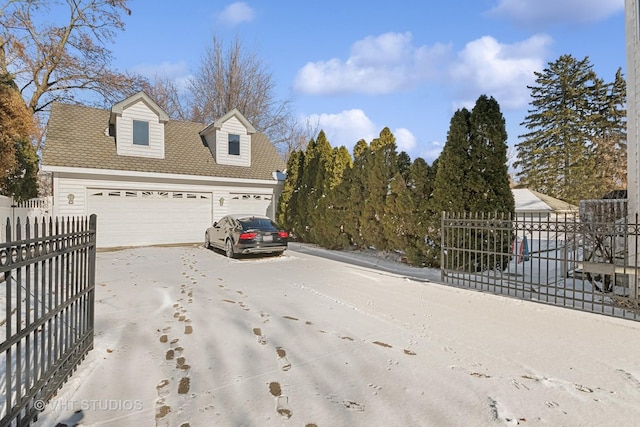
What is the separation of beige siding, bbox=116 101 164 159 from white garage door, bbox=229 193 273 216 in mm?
3424

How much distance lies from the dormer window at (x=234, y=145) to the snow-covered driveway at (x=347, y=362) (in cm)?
1079

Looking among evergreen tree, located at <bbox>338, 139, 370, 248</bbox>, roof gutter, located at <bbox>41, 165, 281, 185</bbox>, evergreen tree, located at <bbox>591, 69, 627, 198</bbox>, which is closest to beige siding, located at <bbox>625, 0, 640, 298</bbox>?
evergreen tree, located at <bbox>338, 139, 370, 248</bbox>

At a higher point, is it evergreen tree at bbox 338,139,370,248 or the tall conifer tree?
the tall conifer tree

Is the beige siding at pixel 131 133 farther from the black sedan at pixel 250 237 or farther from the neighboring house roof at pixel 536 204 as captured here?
the neighboring house roof at pixel 536 204

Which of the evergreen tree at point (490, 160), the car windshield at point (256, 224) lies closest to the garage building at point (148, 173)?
the car windshield at point (256, 224)

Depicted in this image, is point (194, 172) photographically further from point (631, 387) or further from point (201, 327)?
point (631, 387)

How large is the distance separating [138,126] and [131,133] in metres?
0.41

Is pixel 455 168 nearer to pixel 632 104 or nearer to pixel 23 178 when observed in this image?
pixel 632 104

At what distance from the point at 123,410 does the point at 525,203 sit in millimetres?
27910

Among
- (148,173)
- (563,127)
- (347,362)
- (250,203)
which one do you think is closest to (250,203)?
(250,203)

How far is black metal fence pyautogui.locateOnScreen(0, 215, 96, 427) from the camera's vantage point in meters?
2.26

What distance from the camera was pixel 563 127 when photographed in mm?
31969

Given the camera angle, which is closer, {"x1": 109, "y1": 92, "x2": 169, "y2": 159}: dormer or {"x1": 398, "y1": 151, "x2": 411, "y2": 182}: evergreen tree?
{"x1": 398, "y1": 151, "x2": 411, "y2": 182}: evergreen tree

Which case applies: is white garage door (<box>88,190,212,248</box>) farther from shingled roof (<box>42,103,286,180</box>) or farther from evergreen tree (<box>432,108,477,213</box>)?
evergreen tree (<box>432,108,477,213</box>)
